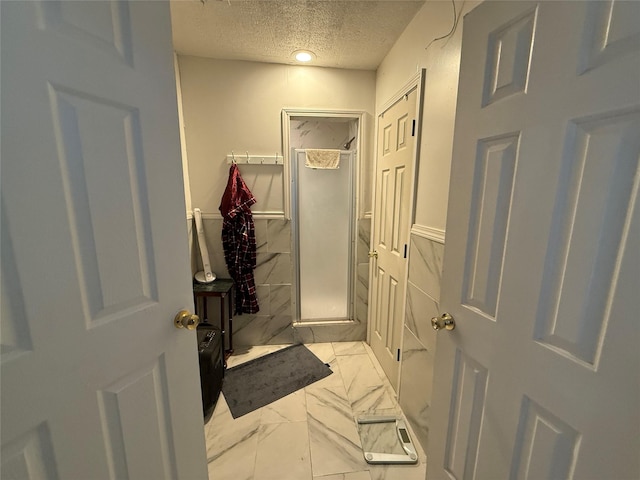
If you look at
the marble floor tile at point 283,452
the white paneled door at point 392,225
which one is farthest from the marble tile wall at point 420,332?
the marble floor tile at point 283,452

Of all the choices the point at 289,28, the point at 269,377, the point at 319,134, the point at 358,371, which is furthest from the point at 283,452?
the point at 319,134

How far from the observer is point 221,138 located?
228 cm

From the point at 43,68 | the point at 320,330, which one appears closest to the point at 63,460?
the point at 43,68

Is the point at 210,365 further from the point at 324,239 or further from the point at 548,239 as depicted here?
the point at 548,239

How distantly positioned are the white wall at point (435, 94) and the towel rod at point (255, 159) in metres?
1.19

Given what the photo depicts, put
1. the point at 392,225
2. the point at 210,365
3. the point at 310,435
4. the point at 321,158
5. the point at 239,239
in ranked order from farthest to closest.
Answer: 1. the point at 321,158
2. the point at 239,239
3. the point at 392,225
4. the point at 210,365
5. the point at 310,435

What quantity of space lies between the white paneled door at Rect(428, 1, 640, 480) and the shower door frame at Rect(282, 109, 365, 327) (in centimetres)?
156

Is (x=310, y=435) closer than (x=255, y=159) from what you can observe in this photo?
Yes

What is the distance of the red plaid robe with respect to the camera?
2.27m

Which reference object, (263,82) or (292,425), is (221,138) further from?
(292,425)

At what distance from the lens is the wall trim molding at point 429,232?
1355mm

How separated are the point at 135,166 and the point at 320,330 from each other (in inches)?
90.5

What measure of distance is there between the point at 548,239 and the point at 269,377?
6.96 feet

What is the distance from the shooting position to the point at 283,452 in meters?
1.51
